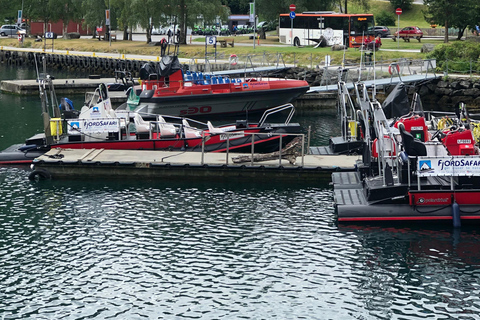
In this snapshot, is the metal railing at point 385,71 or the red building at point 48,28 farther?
the red building at point 48,28

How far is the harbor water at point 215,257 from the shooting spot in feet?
44.9

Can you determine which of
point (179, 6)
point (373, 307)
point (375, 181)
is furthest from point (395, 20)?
point (373, 307)

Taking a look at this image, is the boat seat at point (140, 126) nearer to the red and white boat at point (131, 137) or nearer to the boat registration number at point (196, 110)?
the red and white boat at point (131, 137)

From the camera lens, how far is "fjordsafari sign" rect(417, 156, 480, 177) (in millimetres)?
16922

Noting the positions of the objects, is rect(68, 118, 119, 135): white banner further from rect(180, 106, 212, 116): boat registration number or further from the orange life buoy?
rect(180, 106, 212, 116): boat registration number

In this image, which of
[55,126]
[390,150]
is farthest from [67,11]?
[390,150]

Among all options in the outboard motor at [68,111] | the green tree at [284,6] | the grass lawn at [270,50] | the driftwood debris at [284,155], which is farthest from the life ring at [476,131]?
the green tree at [284,6]

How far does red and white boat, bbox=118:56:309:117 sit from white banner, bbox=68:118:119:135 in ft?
28.4

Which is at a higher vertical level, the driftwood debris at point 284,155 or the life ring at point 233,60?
the life ring at point 233,60

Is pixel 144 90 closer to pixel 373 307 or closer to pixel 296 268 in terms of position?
pixel 296 268

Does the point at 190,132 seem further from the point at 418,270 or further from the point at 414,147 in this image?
the point at 418,270

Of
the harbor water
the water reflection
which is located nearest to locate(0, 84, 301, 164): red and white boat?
the harbor water

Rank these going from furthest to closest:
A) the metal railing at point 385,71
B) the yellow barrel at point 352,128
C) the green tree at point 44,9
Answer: the green tree at point 44,9 < the metal railing at point 385,71 < the yellow barrel at point 352,128

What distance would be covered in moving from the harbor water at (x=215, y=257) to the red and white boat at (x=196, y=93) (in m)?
11.3
